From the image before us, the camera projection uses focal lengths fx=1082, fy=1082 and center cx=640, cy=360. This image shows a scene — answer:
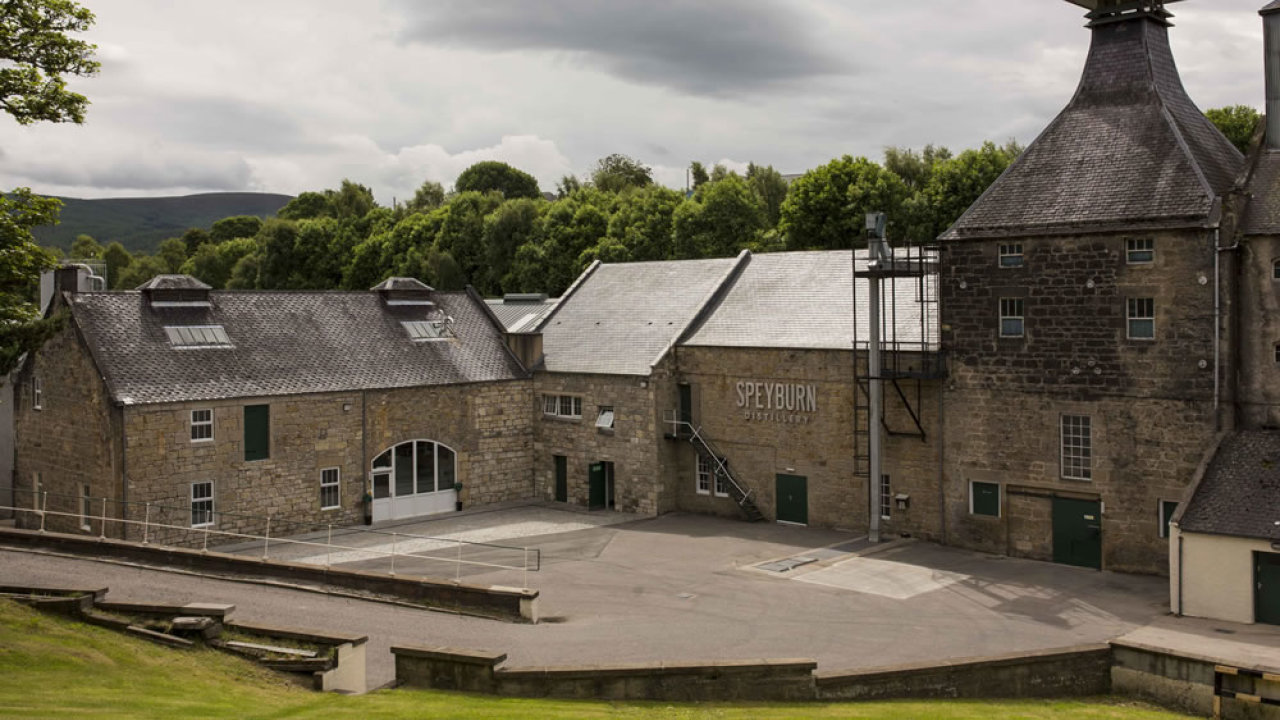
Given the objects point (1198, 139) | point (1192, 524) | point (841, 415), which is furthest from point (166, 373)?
point (1198, 139)

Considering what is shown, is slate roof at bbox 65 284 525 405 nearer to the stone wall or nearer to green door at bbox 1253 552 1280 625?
the stone wall

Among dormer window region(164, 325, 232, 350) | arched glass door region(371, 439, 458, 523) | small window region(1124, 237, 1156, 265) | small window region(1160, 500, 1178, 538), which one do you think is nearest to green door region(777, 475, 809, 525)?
small window region(1160, 500, 1178, 538)

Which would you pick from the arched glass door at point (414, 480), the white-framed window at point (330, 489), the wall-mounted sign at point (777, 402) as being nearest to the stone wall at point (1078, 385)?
the wall-mounted sign at point (777, 402)

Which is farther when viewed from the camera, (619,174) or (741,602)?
(619,174)

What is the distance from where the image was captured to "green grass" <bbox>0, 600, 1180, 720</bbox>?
13.4 metres

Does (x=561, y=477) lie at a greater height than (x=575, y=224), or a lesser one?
lesser

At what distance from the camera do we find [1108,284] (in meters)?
26.2

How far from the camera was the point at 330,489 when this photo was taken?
107 ft

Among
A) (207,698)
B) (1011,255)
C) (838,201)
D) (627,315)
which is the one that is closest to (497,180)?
(838,201)

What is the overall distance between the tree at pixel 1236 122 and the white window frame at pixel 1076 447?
89.3ft

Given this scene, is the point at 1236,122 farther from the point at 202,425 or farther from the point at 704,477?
the point at 202,425

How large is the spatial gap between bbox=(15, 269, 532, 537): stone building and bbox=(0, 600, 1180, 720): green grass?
11672 mm

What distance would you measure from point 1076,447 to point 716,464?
430 inches

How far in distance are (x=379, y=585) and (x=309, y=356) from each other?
13.3 m
